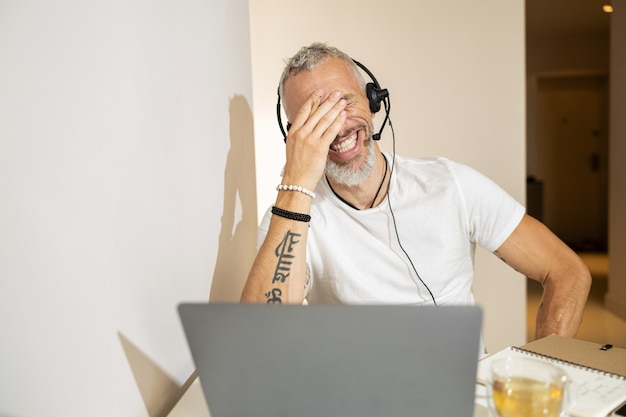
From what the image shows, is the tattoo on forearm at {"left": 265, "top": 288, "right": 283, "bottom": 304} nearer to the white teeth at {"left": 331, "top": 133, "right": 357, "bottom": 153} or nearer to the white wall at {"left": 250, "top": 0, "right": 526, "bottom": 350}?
the white teeth at {"left": 331, "top": 133, "right": 357, "bottom": 153}

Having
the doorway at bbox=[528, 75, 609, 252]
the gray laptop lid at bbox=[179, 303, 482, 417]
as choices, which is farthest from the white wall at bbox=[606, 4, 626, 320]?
the gray laptop lid at bbox=[179, 303, 482, 417]

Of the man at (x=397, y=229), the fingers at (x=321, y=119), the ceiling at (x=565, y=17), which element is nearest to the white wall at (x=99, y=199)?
the fingers at (x=321, y=119)

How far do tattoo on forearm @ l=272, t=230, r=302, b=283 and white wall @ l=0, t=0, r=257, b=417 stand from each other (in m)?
0.17

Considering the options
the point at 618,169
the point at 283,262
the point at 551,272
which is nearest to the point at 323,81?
the point at 283,262

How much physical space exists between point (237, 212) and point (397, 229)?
1.53 ft

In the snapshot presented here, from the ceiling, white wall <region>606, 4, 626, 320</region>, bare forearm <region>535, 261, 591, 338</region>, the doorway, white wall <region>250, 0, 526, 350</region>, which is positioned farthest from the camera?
the doorway

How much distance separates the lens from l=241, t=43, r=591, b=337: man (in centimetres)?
148

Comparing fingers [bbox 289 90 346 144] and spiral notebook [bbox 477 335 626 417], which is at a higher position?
fingers [bbox 289 90 346 144]

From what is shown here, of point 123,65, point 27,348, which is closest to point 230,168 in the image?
point 123,65

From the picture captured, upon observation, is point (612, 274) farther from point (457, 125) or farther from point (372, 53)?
point (372, 53)

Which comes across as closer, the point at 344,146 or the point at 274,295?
the point at 274,295

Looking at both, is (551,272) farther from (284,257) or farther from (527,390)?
(527,390)

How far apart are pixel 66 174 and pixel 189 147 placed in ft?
1.74

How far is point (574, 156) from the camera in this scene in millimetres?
7441
